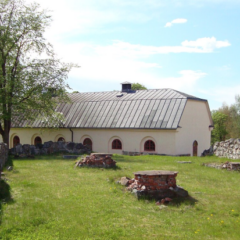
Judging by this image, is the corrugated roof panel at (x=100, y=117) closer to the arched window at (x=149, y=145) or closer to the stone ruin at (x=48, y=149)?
the stone ruin at (x=48, y=149)

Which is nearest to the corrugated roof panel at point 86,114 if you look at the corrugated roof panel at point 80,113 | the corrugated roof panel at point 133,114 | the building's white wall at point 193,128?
the corrugated roof panel at point 80,113

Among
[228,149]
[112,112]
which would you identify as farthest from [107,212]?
[112,112]

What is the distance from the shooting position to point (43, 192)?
10.9 metres

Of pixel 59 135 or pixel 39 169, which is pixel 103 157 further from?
pixel 59 135

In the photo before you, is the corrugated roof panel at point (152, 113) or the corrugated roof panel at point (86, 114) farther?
the corrugated roof panel at point (86, 114)

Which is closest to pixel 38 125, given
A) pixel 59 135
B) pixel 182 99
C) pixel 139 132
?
pixel 59 135

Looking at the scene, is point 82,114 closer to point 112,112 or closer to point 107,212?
point 112,112

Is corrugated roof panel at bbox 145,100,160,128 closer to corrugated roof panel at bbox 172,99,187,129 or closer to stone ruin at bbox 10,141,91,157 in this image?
corrugated roof panel at bbox 172,99,187,129

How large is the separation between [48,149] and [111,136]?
6.80 meters

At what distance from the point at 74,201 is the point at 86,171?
5.71 metres

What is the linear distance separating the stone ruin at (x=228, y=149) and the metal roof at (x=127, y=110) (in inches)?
144

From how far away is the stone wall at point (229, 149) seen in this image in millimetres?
21736

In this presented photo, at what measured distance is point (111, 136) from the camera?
3011 centimetres

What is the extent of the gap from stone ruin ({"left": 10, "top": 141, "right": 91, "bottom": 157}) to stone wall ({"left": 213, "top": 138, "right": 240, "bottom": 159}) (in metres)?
9.53
